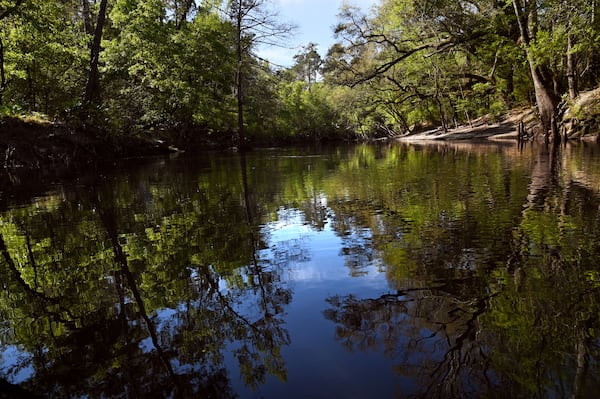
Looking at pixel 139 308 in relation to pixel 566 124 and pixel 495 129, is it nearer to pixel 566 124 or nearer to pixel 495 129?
pixel 566 124

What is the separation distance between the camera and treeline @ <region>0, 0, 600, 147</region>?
1895cm

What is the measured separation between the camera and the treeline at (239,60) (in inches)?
746

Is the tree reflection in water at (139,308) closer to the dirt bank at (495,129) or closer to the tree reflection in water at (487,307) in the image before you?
the tree reflection in water at (487,307)

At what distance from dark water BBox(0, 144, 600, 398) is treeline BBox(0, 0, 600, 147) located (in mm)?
12371

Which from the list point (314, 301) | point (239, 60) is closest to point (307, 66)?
point (239, 60)

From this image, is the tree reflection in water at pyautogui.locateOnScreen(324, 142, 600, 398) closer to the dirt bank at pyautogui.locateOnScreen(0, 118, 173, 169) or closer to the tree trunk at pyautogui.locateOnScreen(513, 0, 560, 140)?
the tree trunk at pyautogui.locateOnScreen(513, 0, 560, 140)

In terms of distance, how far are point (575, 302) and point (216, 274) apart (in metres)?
3.25

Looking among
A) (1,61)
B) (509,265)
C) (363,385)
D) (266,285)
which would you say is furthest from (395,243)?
(1,61)

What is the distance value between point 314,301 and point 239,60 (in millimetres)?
30549

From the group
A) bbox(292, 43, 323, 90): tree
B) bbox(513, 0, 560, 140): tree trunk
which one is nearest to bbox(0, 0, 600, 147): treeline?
bbox(513, 0, 560, 140): tree trunk

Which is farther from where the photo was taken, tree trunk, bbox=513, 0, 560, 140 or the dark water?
tree trunk, bbox=513, 0, 560, 140

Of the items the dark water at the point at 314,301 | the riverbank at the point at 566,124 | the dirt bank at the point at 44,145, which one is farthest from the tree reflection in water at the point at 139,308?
the riverbank at the point at 566,124

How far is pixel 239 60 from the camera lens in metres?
31.7

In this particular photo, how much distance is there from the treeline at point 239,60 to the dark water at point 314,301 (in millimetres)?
12371
